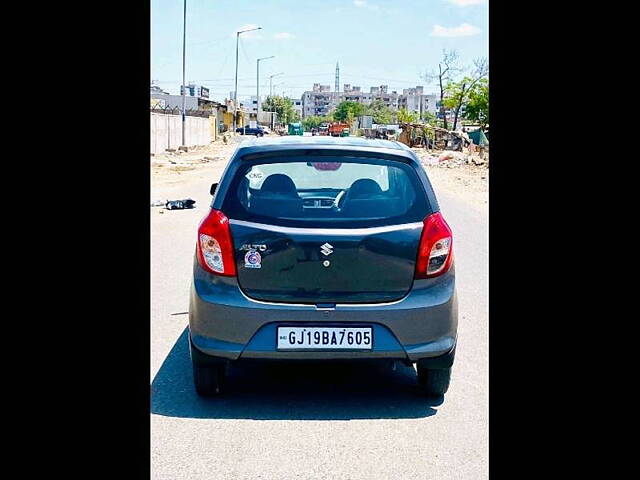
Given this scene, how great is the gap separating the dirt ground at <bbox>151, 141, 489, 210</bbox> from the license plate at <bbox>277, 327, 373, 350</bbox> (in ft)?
49.3

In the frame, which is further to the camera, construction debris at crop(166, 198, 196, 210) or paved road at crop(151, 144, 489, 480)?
construction debris at crop(166, 198, 196, 210)

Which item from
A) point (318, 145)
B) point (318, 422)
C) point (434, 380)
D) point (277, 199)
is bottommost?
point (318, 422)

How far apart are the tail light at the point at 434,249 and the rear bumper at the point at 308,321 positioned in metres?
0.07

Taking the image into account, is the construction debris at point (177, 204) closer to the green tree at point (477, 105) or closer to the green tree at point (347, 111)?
the green tree at point (477, 105)

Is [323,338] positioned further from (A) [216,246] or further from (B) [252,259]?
(A) [216,246]

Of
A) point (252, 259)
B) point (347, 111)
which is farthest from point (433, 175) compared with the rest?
point (347, 111)

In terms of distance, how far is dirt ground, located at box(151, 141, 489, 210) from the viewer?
24.1 meters

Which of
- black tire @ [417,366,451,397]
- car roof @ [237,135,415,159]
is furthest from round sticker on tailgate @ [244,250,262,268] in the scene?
black tire @ [417,366,451,397]

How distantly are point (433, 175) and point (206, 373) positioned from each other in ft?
96.0

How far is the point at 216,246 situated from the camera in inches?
194

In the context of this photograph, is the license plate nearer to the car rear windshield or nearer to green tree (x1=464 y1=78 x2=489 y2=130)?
the car rear windshield
